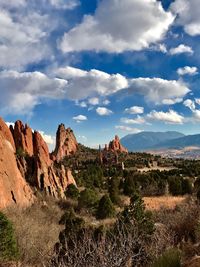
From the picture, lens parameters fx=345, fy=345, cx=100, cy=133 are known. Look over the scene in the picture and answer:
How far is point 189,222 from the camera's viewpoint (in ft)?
64.2

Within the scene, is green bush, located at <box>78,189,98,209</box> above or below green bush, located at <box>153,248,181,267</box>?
below

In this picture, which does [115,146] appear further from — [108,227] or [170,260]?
[170,260]

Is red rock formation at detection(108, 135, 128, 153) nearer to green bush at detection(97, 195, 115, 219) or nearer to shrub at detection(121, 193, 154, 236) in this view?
green bush at detection(97, 195, 115, 219)

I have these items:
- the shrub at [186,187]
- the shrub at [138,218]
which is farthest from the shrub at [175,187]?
the shrub at [138,218]

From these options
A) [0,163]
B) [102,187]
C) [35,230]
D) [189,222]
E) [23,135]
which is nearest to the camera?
[189,222]

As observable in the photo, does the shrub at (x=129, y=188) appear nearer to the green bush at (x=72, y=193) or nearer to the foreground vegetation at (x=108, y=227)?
the foreground vegetation at (x=108, y=227)

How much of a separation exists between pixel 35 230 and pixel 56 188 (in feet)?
81.0

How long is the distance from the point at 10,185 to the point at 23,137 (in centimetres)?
3450

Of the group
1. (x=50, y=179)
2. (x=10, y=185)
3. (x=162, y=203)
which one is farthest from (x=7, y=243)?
(x=50, y=179)

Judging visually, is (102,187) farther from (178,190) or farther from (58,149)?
(58,149)

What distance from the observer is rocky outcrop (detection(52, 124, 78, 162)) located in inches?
5769

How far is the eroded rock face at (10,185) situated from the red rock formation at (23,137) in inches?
1090

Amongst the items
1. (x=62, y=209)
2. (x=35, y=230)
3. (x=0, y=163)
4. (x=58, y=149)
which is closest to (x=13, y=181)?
(x=0, y=163)

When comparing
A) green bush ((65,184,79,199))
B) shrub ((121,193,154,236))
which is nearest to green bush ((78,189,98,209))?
green bush ((65,184,79,199))
